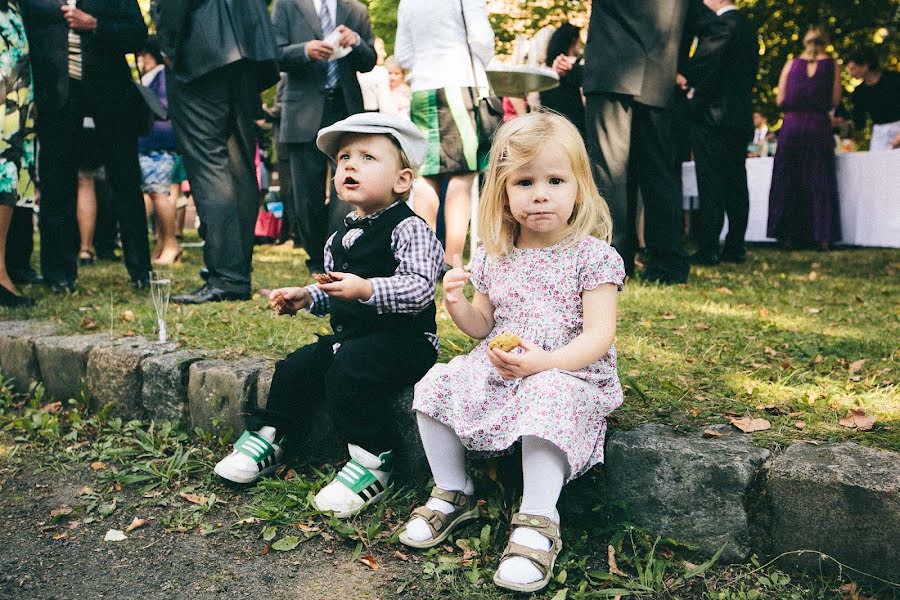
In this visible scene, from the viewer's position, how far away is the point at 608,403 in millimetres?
2225

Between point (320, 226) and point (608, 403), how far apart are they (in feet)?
10.9

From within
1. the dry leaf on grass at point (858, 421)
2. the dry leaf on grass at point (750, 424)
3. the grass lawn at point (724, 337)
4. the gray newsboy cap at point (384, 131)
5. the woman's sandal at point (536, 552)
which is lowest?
the woman's sandal at point (536, 552)

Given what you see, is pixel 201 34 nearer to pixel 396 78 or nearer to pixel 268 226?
pixel 396 78

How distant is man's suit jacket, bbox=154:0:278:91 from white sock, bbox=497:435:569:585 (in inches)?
116

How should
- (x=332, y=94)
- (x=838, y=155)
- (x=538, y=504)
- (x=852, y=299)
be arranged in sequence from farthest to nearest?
(x=838, y=155) < (x=332, y=94) < (x=852, y=299) < (x=538, y=504)

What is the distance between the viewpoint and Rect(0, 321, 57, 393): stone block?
3.63 metres

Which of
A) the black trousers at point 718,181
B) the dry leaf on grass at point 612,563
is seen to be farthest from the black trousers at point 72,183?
the black trousers at point 718,181

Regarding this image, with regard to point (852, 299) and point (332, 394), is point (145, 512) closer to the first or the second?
point (332, 394)

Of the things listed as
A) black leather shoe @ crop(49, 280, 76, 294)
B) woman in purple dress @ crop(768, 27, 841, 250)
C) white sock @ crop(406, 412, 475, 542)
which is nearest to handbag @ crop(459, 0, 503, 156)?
black leather shoe @ crop(49, 280, 76, 294)

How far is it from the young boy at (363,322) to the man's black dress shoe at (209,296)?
176 cm

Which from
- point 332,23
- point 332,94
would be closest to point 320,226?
point 332,94

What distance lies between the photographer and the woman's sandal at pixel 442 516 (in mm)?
2230

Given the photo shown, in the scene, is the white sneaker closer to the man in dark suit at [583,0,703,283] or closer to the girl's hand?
the girl's hand

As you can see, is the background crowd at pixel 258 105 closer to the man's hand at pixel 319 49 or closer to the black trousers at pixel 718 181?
the man's hand at pixel 319 49
